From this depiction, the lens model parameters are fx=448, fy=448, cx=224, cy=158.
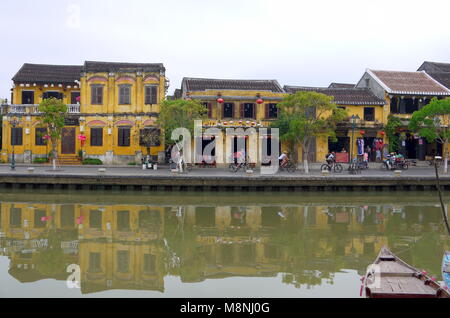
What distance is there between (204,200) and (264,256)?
31.1 feet

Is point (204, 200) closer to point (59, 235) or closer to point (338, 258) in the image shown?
point (59, 235)

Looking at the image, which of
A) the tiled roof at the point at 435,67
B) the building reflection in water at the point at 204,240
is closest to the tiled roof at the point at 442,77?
the tiled roof at the point at 435,67

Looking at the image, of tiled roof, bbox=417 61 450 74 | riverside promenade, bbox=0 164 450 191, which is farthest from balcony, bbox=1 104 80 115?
tiled roof, bbox=417 61 450 74

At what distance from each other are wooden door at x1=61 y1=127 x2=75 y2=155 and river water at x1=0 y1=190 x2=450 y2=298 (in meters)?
10.3

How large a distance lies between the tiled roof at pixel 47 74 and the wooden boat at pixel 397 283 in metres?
29.4

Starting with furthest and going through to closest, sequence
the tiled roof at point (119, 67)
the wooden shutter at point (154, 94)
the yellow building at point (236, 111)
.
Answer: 1. the wooden shutter at point (154, 94)
2. the tiled roof at point (119, 67)
3. the yellow building at point (236, 111)

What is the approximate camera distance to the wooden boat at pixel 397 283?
→ 6.86m

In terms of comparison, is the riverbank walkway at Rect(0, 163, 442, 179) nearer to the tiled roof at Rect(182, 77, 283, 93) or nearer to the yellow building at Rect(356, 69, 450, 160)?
the yellow building at Rect(356, 69, 450, 160)

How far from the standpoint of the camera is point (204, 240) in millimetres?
13117

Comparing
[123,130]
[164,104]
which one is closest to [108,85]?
[123,130]

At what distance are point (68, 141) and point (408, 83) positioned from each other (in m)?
24.9

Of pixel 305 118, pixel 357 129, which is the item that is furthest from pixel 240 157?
pixel 357 129

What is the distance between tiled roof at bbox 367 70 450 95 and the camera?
31578 mm

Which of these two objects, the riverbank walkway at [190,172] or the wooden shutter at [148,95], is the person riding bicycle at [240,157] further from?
the wooden shutter at [148,95]
